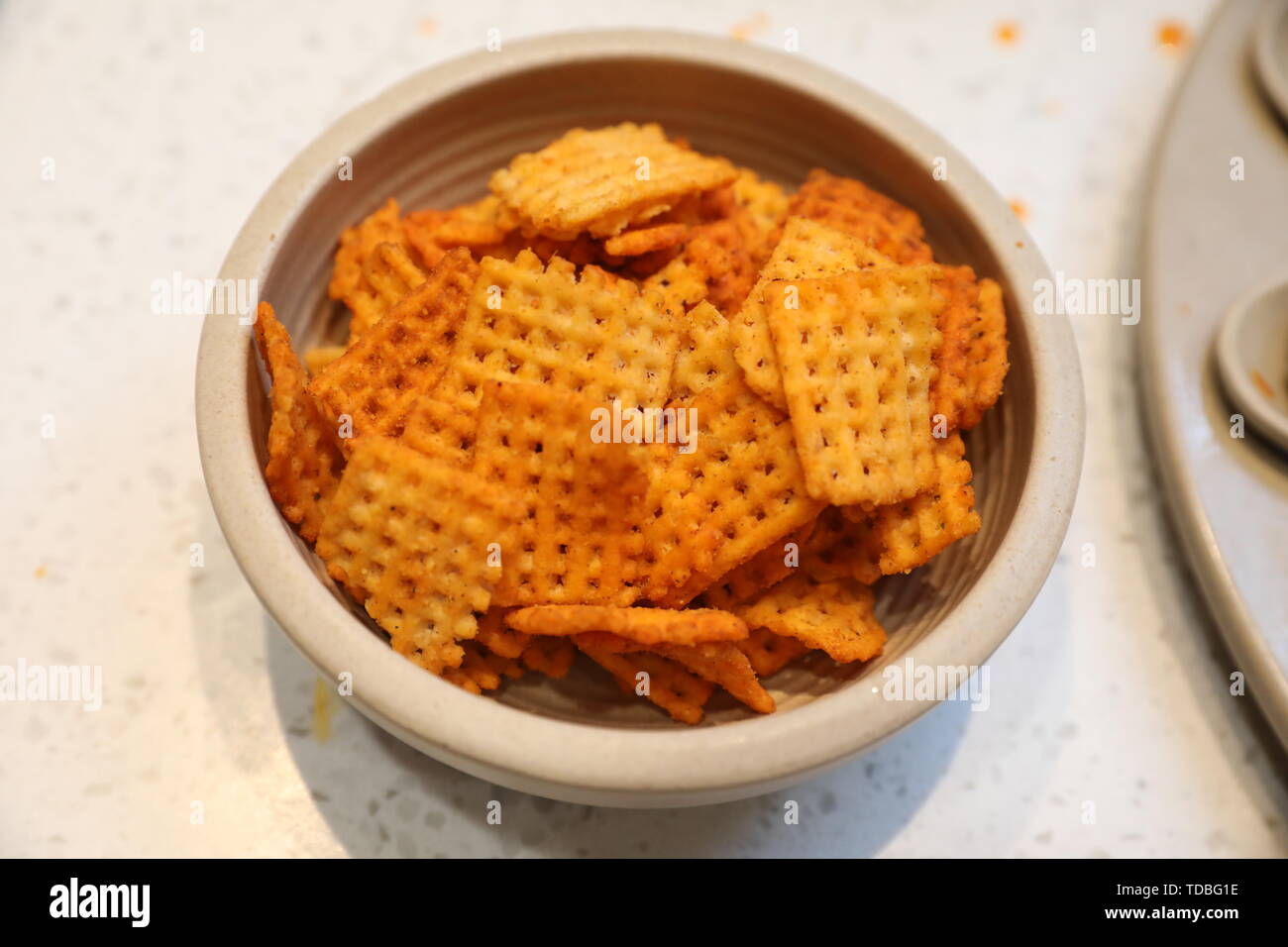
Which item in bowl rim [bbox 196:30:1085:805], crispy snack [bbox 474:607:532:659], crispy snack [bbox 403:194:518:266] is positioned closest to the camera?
bowl rim [bbox 196:30:1085:805]

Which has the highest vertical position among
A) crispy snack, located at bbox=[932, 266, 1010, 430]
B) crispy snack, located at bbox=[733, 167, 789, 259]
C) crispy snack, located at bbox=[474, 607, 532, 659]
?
crispy snack, located at bbox=[733, 167, 789, 259]

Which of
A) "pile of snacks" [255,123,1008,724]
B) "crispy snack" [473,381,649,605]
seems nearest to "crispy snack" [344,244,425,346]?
"pile of snacks" [255,123,1008,724]

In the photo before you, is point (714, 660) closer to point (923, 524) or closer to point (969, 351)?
point (923, 524)

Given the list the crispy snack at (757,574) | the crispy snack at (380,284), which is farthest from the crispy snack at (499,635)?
the crispy snack at (380,284)

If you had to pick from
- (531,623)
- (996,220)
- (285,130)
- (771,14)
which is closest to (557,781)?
(531,623)

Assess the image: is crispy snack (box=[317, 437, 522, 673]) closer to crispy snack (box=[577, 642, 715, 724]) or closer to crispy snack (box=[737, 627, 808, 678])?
crispy snack (box=[577, 642, 715, 724])

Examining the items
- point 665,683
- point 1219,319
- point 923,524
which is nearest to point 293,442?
point 665,683
